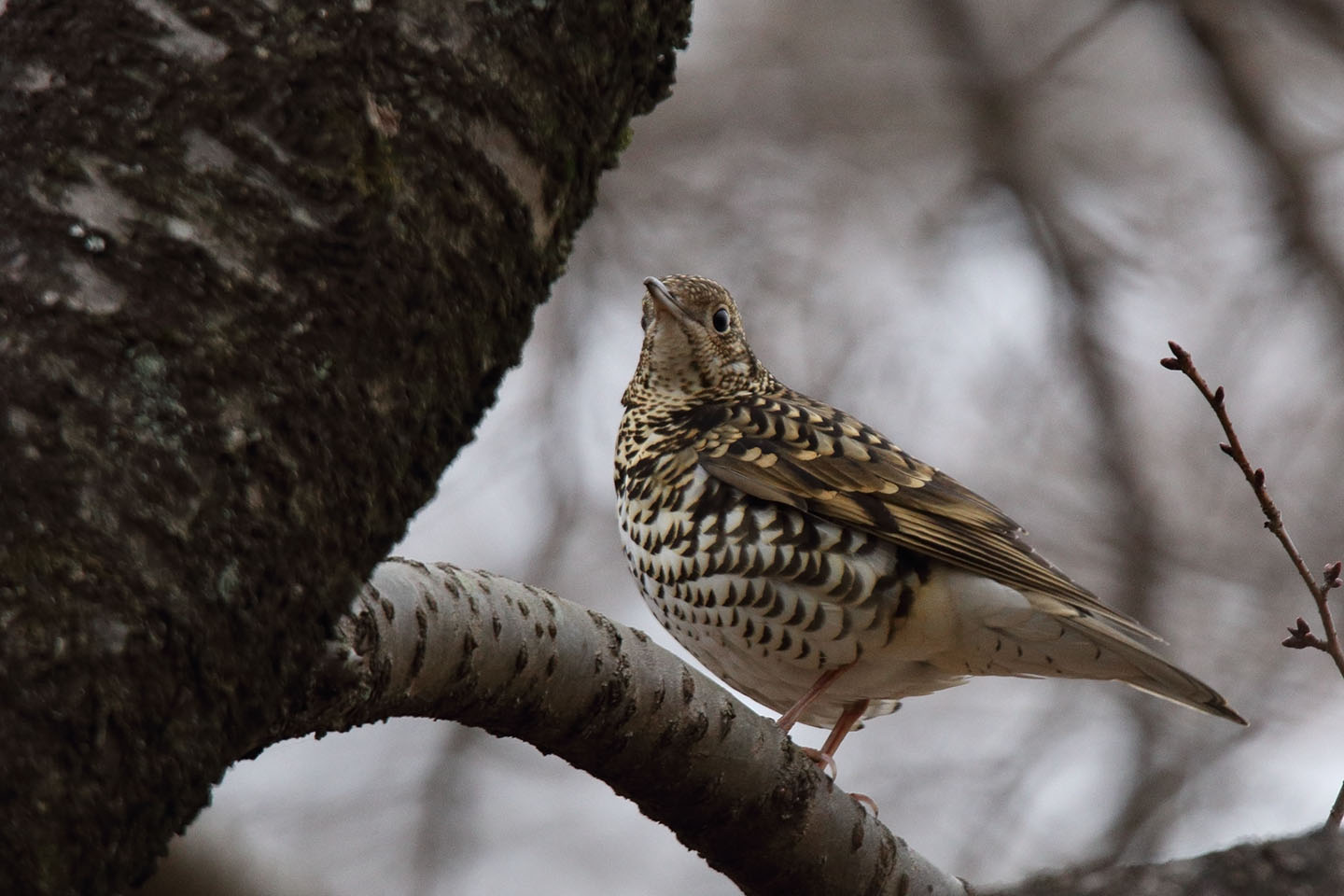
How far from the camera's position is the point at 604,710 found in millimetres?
2508

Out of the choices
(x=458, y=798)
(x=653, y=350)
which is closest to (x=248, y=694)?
(x=653, y=350)

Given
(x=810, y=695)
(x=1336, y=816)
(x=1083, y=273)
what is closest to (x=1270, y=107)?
(x=1083, y=273)

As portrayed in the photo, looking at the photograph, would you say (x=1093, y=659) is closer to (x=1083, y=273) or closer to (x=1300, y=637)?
(x=1300, y=637)

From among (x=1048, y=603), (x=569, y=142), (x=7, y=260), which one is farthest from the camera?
(x=1048, y=603)

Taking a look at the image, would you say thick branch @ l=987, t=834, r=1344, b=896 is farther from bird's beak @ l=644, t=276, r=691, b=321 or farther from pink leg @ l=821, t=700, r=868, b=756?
bird's beak @ l=644, t=276, r=691, b=321

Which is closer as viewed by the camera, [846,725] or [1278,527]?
[1278,527]

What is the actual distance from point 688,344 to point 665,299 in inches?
7.5

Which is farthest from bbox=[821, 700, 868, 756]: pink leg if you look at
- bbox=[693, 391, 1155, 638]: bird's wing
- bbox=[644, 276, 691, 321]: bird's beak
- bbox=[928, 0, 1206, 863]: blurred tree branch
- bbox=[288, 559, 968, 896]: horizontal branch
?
bbox=[928, 0, 1206, 863]: blurred tree branch

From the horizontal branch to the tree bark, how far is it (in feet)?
2.48

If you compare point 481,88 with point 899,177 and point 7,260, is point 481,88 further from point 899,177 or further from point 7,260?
point 899,177

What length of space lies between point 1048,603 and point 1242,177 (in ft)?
11.5

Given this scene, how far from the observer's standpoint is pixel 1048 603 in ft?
13.4

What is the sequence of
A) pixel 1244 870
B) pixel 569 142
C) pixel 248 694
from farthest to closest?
1. pixel 1244 870
2. pixel 569 142
3. pixel 248 694

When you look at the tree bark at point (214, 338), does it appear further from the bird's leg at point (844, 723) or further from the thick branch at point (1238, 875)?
the bird's leg at point (844, 723)
